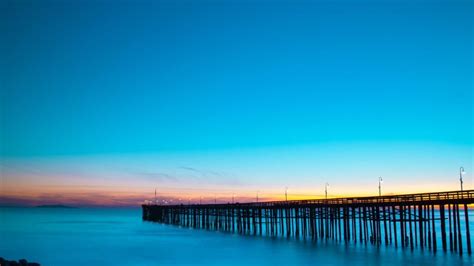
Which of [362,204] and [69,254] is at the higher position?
[362,204]

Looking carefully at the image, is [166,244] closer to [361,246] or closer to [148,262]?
[148,262]

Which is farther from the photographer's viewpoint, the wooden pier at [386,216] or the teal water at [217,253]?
the teal water at [217,253]

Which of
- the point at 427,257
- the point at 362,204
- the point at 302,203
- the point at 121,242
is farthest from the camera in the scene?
the point at 121,242

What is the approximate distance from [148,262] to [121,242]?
1769 centimetres

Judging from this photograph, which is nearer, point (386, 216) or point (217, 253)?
point (386, 216)

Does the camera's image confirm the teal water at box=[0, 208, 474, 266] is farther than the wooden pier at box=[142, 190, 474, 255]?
Yes

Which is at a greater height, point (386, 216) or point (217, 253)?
point (386, 216)

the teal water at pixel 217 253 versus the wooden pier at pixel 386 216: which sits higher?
the wooden pier at pixel 386 216

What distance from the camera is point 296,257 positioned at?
35.0 meters

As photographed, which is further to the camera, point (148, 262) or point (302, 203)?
point (302, 203)

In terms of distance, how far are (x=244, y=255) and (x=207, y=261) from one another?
3213mm

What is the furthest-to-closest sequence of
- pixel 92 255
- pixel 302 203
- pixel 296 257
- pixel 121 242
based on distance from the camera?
pixel 121 242, pixel 302 203, pixel 92 255, pixel 296 257

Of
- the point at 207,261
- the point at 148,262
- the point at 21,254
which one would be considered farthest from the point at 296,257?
the point at 21,254

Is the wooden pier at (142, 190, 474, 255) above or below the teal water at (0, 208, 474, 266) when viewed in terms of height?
above
